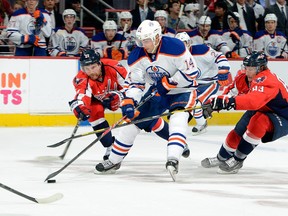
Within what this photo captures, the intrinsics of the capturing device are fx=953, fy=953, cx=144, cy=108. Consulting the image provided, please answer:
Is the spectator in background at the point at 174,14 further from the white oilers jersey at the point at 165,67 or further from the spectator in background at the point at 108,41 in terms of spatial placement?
the white oilers jersey at the point at 165,67

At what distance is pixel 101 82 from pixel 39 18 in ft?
11.5

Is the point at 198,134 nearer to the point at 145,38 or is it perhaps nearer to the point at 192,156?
the point at 192,156

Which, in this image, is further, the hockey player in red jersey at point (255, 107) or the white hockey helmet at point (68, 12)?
the white hockey helmet at point (68, 12)

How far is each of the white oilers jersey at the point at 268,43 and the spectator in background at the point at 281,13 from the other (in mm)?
331

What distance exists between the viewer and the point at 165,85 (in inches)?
251

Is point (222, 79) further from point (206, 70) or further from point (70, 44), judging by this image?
point (70, 44)

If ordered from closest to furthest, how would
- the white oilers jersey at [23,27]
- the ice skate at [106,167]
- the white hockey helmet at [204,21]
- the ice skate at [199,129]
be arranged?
the ice skate at [106,167] < the ice skate at [199,129] < the white oilers jersey at [23,27] < the white hockey helmet at [204,21]

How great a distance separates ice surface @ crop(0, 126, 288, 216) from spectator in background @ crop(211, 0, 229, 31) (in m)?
3.09

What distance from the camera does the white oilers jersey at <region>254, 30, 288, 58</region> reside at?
11680 millimetres

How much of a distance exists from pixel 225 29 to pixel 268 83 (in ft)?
17.6

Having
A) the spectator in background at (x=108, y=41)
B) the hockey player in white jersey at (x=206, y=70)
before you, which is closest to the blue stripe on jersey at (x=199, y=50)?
the hockey player in white jersey at (x=206, y=70)

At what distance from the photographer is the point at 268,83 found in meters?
6.27

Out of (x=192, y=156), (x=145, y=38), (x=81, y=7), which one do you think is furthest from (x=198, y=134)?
A: (x=145, y=38)

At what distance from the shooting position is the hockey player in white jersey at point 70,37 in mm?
10797
